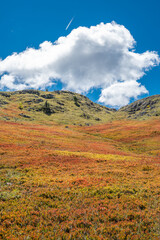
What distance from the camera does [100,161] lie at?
2500 cm

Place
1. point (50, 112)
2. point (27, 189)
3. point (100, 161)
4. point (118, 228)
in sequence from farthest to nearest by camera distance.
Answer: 1. point (50, 112)
2. point (100, 161)
3. point (27, 189)
4. point (118, 228)

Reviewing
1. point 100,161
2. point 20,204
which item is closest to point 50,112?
point 100,161

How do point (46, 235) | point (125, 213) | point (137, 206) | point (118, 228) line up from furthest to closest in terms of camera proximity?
1. point (137, 206)
2. point (125, 213)
3. point (118, 228)
4. point (46, 235)

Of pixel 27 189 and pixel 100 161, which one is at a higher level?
pixel 100 161

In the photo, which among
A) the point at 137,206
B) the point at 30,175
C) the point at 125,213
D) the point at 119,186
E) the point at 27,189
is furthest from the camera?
the point at 30,175

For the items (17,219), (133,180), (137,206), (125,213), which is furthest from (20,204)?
(133,180)

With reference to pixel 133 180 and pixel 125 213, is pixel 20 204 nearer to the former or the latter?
pixel 125 213

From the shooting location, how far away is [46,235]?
334 inches

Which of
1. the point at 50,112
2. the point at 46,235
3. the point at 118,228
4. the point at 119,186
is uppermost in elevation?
the point at 50,112

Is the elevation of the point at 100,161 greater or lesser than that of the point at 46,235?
greater

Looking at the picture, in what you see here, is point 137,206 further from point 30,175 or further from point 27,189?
point 30,175

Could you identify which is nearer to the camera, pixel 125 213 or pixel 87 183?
pixel 125 213

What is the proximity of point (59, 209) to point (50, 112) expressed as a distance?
17197 cm

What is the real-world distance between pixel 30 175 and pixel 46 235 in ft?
30.7
